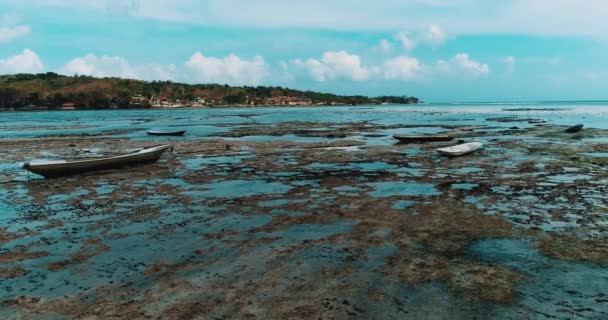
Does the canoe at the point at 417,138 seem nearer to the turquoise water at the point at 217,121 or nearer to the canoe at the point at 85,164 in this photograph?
the turquoise water at the point at 217,121

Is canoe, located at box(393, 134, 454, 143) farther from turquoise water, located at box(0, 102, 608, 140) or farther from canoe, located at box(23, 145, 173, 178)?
canoe, located at box(23, 145, 173, 178)

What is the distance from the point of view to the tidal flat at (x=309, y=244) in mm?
8211

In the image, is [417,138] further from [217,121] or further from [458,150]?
[217,121]

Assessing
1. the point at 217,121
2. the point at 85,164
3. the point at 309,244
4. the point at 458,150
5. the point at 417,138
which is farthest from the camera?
the point at 217,121

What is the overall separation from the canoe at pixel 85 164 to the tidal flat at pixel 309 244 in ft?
1.62

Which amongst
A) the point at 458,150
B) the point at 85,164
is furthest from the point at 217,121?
the point at 85,164

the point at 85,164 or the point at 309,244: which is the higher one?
the point at 85,164

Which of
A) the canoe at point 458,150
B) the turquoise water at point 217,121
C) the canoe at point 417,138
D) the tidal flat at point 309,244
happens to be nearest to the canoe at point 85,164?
the tidal flat at point 309,244


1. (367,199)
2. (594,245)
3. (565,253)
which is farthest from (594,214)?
(367,199)

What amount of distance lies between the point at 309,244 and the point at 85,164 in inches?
642

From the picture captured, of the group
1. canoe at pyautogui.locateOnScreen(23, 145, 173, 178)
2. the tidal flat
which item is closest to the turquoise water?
canoe at pyautogui.locateOnScreen(23, 145, 173, 178)

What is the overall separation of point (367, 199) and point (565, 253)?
24.3 ft

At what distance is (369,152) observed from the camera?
32.4 metres

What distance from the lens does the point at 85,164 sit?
2328cm
